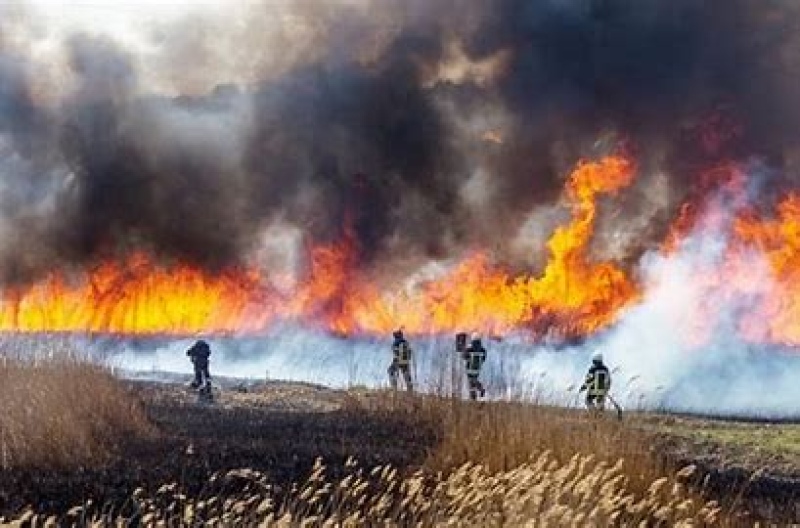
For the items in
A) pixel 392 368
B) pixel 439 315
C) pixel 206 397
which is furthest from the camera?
pixel 439 315

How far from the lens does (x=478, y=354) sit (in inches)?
939

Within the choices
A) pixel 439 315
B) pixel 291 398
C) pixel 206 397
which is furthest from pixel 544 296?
pixel 206 397

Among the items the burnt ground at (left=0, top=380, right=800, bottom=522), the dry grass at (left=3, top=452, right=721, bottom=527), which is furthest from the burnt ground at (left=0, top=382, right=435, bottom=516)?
the dry grass at (left=3, top=452, right=721, bottom=527)

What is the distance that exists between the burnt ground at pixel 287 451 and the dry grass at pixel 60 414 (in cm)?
40

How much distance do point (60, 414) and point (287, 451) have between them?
3.62 metres

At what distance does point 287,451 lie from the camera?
19.1 meters

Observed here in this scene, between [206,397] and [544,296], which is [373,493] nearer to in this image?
[206,397]

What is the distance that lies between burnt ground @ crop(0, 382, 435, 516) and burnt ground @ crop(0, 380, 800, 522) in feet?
0.06

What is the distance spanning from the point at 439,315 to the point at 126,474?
4722cm

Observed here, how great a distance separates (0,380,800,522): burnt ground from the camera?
15.0 m

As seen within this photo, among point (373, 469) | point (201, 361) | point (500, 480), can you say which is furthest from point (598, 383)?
point (201, 361)

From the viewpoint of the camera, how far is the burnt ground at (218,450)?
47.6ft

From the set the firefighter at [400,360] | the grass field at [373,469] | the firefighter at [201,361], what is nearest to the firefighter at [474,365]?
the grass field at [373,469]

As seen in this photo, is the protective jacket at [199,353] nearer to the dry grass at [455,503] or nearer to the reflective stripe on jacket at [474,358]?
the reflective stripe on jacket at [474,358]
